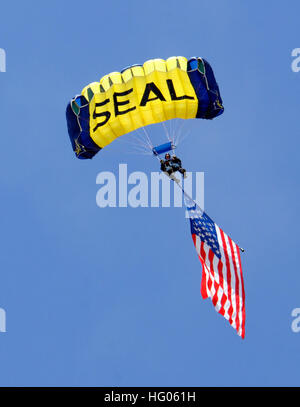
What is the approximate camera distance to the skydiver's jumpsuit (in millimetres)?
38156

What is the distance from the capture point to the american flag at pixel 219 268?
3619cm

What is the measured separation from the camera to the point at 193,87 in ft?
123

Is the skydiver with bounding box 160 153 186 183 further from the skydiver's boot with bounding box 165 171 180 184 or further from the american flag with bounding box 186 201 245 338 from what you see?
the american flag with bounding box 186 201 245 338

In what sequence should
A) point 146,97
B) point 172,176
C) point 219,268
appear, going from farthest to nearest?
point 172,176, point 219,268, point 146,97

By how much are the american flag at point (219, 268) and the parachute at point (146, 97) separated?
15.2 ft

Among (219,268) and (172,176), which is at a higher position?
(172,176)

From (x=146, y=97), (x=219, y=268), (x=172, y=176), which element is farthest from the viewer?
(x=172, y=176)

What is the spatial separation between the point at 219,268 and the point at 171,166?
5.39 metres

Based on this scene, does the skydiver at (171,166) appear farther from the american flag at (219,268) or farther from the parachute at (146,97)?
the parachute at (146,97)

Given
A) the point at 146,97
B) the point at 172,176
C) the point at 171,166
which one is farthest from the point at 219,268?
the point at 146,97

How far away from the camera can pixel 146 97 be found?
3712cm

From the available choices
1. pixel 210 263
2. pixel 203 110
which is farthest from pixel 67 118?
pixel 210 263

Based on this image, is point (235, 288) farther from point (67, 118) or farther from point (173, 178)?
point (67, 118)

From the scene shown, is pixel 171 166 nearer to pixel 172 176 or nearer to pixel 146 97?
pixel 172 176
